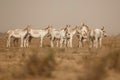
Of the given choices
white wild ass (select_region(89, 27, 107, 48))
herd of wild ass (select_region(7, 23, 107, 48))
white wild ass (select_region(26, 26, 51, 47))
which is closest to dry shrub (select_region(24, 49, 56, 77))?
white wild ass (select_region(89, 27, 107, 48))

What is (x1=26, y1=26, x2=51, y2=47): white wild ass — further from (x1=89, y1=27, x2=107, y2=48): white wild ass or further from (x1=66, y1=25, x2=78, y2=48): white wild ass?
(x1=89, y1=27, x2=107, y2=48): white wild ass

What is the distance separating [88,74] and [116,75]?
6.33ft

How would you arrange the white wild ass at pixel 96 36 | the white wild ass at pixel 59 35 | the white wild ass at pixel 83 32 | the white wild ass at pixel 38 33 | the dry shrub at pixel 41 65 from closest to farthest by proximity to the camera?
the dry shrub at pixel 41 65, the white wild ass at pixel 96 36, the white wild ass at pixel 83 32, the white wild ass at pixel 59 35, the white wild ass at pixel 38 33

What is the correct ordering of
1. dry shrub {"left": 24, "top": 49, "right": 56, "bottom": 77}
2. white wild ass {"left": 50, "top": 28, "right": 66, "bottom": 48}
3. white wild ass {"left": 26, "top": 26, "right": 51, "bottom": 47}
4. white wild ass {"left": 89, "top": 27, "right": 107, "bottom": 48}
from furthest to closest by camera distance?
white wild ass {"left": 26, "top": 26, "right": 51, "bottom": 47}, white wild ass {"left": 50, "top": 28, "right": 66, "bottom": 48}, white wild ass {"left": 89, "top": 27, "right": 107, "bottom": 48}, dry shrub {"left": 24, "top": 49, "right": 56, "bottom": 77}

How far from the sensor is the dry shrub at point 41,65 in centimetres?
963

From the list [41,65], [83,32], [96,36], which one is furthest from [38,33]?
[41,65]

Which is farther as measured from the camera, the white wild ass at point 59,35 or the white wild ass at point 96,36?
the white wild ass at point 59,35

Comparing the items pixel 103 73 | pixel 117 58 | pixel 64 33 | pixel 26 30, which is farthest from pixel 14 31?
pixel 103 73

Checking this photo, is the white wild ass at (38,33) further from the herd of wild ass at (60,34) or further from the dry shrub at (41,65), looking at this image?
the dry shrub at (41,65)

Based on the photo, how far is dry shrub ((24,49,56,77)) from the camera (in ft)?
31.6

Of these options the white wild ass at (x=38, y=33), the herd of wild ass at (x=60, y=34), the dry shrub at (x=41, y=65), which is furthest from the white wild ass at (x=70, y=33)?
the dry shrub at (x=41, y=65)

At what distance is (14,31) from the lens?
32.6m

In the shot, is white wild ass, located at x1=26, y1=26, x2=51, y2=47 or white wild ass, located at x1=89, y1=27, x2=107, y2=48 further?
white wild ass, located at x1=26, y1=26, x2=51, y2=47

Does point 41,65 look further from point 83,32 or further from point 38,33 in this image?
point 38,33
